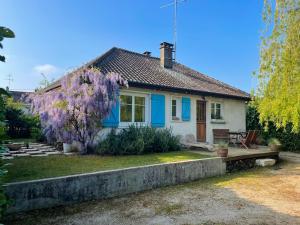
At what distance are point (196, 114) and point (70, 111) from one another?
720cm

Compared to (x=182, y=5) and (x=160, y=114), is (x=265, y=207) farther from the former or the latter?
(x=182, y=5)

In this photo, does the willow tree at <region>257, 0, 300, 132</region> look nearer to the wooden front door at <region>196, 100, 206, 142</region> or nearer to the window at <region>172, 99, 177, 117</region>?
the window at <region>172, 99, 177, 117</region>

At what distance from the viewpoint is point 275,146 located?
37.0 ft

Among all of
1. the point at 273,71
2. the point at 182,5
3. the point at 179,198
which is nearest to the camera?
the point at 179,198

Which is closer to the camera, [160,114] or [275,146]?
[275,146]

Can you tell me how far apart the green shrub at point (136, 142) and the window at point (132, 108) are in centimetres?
91

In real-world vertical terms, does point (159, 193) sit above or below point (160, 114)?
below

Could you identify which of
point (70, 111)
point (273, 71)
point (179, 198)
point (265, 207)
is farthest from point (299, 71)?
point (70, 111)

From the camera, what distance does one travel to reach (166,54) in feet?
54.4

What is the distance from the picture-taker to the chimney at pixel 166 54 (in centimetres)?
1648

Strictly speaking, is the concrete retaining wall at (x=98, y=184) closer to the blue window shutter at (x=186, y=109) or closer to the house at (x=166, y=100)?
the house at (x=166, y=100)

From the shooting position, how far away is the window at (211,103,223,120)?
15.1 metres

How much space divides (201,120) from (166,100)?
2867 mm

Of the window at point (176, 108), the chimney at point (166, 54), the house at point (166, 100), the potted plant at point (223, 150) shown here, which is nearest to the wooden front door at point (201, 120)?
the house at point (166, 100)
